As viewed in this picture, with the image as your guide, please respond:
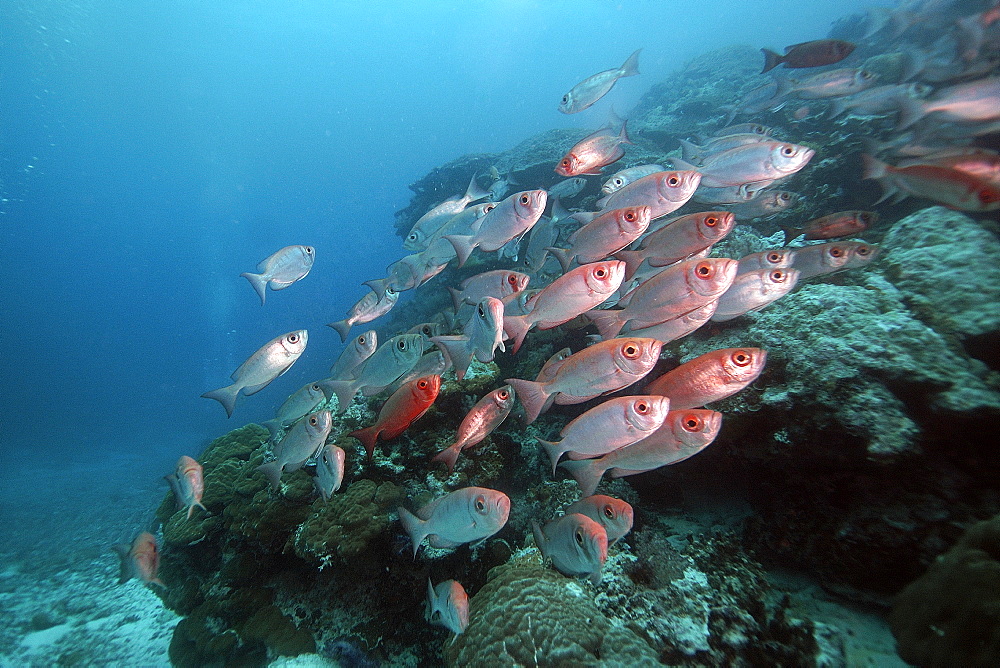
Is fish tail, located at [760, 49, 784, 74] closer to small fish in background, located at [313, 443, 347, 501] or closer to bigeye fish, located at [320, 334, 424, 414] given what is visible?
bigeye fish, located at [320, 334, 424, 414]

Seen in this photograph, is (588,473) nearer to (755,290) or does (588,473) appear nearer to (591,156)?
(755,290)

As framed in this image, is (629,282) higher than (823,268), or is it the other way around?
(629,282)

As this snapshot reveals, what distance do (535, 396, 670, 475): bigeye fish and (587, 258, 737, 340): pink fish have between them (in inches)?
25.0

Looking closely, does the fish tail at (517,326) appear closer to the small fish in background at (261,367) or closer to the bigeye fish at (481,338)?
the bigeye fish at (481,338)

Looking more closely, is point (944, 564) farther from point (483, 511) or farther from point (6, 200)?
point (6, 200)

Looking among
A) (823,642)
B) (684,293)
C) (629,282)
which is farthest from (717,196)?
(823,642)

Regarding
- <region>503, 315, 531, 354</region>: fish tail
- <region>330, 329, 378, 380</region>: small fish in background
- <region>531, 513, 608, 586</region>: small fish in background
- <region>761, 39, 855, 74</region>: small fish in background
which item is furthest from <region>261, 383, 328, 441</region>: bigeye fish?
<region>761, 39, 855, 74</region>: small fish in background

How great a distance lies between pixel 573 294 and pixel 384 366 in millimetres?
1874

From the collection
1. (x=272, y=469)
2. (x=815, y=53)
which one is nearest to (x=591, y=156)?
(x=815, y=53)

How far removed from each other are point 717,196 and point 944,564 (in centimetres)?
357

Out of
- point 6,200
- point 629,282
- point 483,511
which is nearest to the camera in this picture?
point 483,511

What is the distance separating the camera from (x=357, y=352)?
3.81 m

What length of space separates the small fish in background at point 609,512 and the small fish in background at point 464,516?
0.58 meters

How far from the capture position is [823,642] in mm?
2365
